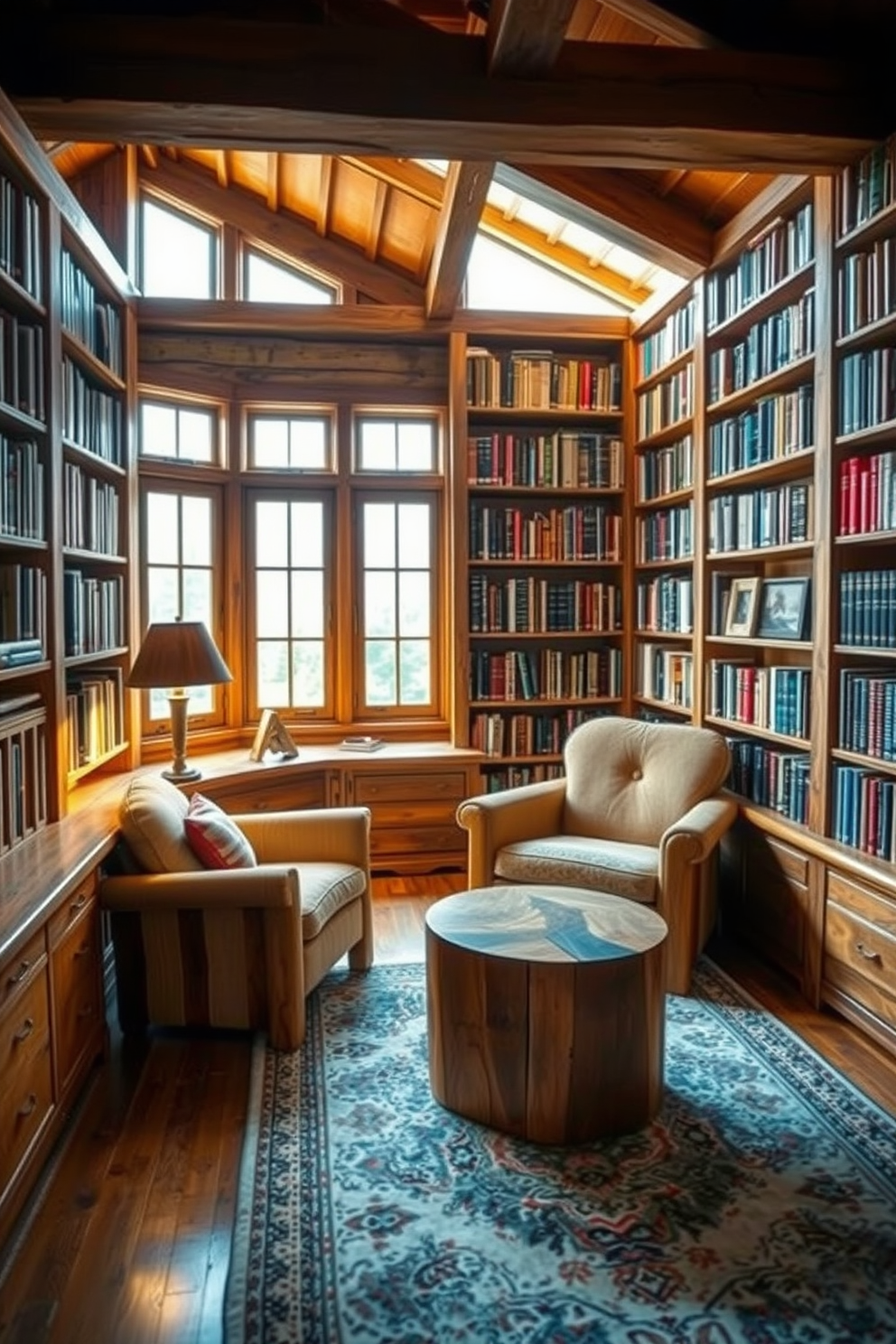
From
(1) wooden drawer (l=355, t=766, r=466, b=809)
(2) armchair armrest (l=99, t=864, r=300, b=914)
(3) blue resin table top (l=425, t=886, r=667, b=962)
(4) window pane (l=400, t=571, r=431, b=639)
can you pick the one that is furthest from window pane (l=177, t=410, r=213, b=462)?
(3) blue resin table top (l=425, t=886, r=667, b=962)

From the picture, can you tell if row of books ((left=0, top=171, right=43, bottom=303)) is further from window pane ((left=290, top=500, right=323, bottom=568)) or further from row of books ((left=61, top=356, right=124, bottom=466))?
window pane ((left=290, top=500, right=323, bottom=568))

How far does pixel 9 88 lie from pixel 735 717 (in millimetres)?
3234

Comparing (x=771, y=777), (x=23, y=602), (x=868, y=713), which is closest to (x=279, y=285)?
(x=23, y=602)

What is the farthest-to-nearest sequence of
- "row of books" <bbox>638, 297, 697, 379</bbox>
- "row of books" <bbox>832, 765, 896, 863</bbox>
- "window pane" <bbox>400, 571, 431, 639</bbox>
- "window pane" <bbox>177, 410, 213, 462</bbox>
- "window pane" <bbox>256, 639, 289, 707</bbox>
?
"window pane" <bbox>400, 571, 431, 639</bbox> → "window pane" <bbox>256, 639, 289, 707</bbox> → "window pane" <bbox>177, 410, 213, 462</bbox> → "row of books" <bbox>638, 297, 697, 379</bbox> → "row of books" <bbox>832, 765, 896, 863</bbox>

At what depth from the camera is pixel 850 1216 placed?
188 cm

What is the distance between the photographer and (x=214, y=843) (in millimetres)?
2709

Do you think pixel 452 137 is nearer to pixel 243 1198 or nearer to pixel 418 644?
pixel 418 644

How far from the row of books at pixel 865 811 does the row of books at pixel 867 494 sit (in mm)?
779

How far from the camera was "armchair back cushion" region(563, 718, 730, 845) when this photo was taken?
132 inches

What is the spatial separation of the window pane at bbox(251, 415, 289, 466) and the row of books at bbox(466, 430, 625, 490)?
96 cm

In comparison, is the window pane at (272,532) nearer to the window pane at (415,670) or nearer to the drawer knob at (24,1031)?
Result: the window pane at (415,670)

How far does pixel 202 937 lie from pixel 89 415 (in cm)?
204

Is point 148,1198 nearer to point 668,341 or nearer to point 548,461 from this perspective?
point 548,461

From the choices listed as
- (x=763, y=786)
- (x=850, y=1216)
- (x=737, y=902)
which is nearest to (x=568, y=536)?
(x=763, y=786)
